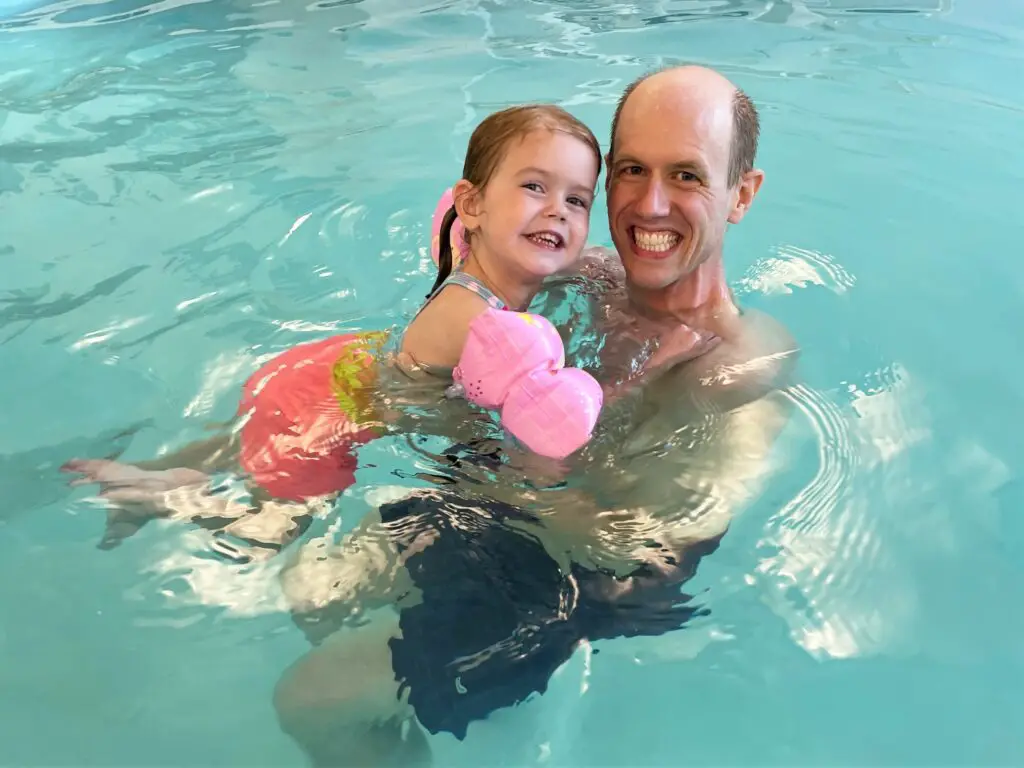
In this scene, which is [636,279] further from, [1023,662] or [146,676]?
[146,676]

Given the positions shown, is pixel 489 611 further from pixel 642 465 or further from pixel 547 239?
pixel 547 239

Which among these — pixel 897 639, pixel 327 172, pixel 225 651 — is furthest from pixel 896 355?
pixel 327 172

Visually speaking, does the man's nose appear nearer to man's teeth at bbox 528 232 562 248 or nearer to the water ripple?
man's teeth at bbox 528 232 562 248

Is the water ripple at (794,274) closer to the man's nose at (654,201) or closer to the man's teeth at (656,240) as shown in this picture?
the man's teeth at (656,240)

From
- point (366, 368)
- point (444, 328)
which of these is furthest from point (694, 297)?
point (366, 368)

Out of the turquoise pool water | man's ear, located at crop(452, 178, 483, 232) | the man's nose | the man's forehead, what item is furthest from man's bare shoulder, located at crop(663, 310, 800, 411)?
man's ear, located at crop(452, 178, 483, 232)

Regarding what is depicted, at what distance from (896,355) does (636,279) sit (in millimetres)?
1341

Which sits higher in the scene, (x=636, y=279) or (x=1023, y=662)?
(x=636, y=279)

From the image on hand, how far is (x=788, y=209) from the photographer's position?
424 centimetres

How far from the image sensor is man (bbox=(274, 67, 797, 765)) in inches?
77.3

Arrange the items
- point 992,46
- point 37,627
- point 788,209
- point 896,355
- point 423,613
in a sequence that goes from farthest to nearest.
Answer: point 992,46 → point 788,209 → point 896,355 → point 37,627 → point 423,613

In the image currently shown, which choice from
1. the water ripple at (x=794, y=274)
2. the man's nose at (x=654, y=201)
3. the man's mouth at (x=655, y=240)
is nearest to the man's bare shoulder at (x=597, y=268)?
the man's mouth at (x=655, y=240)

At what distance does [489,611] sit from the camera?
2.03 m

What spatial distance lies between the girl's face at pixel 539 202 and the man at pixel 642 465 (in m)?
0.20
